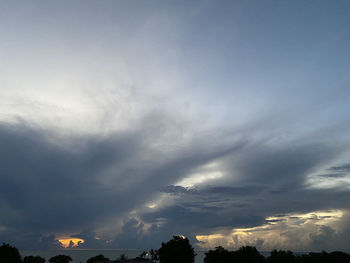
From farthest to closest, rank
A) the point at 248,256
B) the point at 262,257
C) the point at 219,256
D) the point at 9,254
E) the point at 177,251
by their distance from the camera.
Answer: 1. the point at 177,251
2. the point at 219,256
3. the point at 262,257
4. the point at 248,256
5. the point at 9,254

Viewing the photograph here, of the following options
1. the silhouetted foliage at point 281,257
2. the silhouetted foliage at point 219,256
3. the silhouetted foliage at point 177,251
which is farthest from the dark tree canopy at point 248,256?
the silhouetted foliage at point 177,251

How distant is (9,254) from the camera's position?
266ft

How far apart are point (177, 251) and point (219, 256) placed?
53.6 feet

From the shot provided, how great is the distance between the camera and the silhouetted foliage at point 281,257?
9001 centimetres

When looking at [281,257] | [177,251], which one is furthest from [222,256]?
[281,257]

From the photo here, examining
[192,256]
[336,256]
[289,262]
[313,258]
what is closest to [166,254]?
[192,256]

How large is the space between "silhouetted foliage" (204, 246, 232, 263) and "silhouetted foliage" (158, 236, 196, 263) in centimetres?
892

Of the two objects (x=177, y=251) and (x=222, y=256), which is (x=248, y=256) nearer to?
(x=222, y=256)

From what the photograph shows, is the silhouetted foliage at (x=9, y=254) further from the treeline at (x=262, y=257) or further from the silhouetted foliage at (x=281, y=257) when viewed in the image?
the silhouetted foliage at (x=281, y=257)

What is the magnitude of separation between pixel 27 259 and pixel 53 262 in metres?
14.0

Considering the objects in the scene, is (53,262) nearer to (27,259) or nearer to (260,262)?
(27,259)

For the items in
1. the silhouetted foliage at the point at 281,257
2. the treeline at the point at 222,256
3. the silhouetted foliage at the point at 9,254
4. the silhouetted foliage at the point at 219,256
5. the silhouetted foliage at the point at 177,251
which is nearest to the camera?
the silhouetted foliage at the point at 9,254

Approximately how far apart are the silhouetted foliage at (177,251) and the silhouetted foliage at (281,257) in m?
28.0

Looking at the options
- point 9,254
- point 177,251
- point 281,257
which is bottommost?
point 281,257
